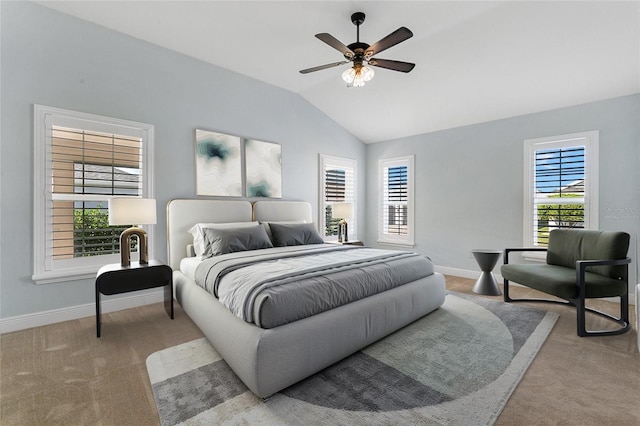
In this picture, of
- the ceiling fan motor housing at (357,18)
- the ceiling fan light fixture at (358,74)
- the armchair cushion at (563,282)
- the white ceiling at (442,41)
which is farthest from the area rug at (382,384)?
the ceiling fan motor housing at (357,18)

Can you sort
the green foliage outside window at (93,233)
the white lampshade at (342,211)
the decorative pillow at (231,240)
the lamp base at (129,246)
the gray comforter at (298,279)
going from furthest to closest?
A: the white lampshade at (342,211) < the decorative pillow at (231,240) < the green foliage outside window at (93,233) < the lamp base at (129,246) < the gray comforter at (298,279)

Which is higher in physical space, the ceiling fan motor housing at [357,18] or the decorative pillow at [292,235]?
the ceiling fan motor housing at [357,18]

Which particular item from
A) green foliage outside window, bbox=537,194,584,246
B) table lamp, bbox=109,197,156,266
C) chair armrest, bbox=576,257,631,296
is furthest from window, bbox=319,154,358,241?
chair armrest, bbox=576,257,631,296

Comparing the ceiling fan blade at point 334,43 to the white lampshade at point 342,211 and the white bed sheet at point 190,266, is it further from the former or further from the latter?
the white lampshade at point 342,211

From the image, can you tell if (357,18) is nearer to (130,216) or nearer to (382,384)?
(130,216)

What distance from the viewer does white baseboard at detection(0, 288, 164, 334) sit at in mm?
2666

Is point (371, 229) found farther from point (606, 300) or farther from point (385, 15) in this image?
point (385, 15)

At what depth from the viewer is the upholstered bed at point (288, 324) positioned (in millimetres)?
1701

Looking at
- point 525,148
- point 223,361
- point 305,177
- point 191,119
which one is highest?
point 191,119

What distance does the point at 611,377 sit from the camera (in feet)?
6.34

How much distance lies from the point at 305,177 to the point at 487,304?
3150 millimetres

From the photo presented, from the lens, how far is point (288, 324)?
5.95ft

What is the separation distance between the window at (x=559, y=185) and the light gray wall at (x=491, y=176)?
83 mm

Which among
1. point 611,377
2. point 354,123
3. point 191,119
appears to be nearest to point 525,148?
point 354,123
